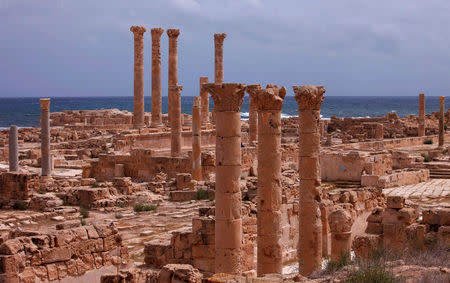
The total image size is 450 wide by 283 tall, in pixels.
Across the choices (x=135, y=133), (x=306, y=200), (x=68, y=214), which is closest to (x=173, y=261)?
(x=306, y=200)

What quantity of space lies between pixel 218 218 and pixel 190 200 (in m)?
9.28

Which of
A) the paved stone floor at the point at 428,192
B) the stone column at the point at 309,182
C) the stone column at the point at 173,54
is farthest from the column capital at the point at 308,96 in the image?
the stone column at the point at 173,54

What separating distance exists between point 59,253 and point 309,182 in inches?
159

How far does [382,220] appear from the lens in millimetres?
13117

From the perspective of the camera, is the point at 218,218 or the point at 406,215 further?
the point at 406,215

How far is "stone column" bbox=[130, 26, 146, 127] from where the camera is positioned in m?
31.2

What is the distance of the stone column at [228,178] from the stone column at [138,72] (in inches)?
858

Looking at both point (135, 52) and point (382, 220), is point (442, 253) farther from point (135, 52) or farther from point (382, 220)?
point (135, 52)

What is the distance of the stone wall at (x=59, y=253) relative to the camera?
8516 millimetres

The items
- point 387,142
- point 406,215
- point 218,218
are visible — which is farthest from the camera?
point 387,142

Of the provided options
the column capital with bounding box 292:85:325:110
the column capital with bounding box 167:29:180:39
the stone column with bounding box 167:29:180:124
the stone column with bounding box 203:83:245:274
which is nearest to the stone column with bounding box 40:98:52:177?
the stone column with bounding box 167:29:180:124

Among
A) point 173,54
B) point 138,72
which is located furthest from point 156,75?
point 173,54

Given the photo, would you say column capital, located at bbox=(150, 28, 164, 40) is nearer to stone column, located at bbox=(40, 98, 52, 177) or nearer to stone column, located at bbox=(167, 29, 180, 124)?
stone column, located at bbox=(167, 29, 180, 124)

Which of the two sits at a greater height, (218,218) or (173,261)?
(218,218)
